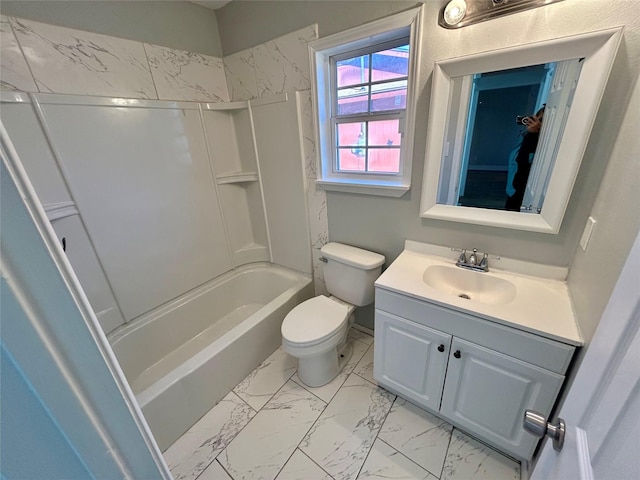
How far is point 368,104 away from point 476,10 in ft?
2.01

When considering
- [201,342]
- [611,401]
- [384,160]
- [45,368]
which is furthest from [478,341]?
[201,342]

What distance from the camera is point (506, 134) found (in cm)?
117

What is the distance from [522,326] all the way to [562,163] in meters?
0.67

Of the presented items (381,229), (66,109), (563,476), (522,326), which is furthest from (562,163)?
(66,109)

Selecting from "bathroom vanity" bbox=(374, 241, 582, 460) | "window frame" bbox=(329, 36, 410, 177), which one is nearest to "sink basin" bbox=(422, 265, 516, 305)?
"bathroom vanity" bbox=(374, 241, 582, 460)

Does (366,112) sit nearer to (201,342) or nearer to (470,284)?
(470,284)

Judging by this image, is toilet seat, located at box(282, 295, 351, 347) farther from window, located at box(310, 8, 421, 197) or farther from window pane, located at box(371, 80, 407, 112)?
window pane, located at box(371, 80, 407, 112)

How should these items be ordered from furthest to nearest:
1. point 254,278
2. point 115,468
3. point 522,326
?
point 254,278 → point 522,326 → point 115,468

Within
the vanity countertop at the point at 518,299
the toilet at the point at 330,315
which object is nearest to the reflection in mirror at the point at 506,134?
the vanity countertop at the point at 518,299

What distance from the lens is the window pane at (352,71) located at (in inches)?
58.8

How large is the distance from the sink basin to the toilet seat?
574 mm

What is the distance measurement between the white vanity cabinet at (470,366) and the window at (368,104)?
72 cm

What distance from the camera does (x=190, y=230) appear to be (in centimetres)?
201

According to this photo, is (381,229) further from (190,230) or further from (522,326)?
(190,230)
